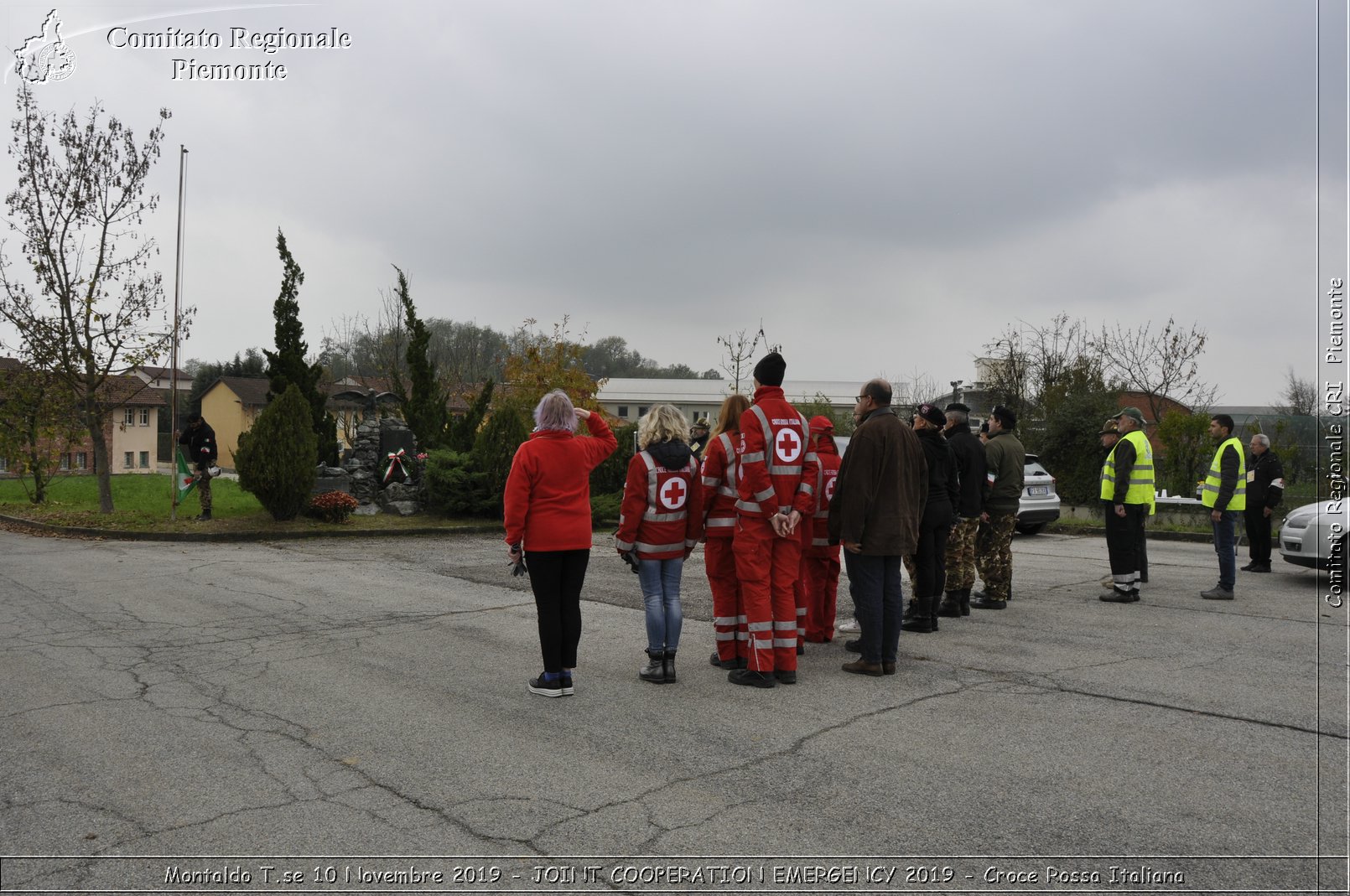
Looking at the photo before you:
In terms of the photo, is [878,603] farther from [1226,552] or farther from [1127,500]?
[1226,552]

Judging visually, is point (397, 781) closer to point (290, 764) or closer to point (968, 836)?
point (290, 764)

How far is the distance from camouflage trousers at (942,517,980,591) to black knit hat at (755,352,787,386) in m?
3.50

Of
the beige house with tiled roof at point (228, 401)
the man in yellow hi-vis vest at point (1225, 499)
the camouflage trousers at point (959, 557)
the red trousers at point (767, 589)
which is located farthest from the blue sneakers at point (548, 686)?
the beige house with tiled roof at point (228, 401)

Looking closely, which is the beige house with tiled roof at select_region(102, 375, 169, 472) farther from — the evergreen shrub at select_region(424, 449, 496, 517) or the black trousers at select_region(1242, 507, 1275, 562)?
the black trousers at select_region(1242, 507, 1275, 562)

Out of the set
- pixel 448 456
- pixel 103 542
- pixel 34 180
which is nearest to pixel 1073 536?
pixel 448 456

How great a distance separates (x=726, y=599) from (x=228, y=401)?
77.9 metres

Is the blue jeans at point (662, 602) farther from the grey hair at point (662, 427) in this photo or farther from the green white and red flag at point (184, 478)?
the green white and red flag at point (184, 478)

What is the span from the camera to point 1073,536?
1908 centimetres

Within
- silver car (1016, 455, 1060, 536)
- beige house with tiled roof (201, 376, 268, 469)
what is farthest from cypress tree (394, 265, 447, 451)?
beige house with tiled roof (201, 376, 268, 469)

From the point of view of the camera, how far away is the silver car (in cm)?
1816

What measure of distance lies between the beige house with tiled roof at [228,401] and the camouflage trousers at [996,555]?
7110 centimetres

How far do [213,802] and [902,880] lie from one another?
3.06m

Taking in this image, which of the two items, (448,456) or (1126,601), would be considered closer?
(1126,601)

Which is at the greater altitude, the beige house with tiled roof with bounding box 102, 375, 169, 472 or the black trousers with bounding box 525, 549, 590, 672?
the beige house with tiled roof with bounding box 102, 375, 169, 472
